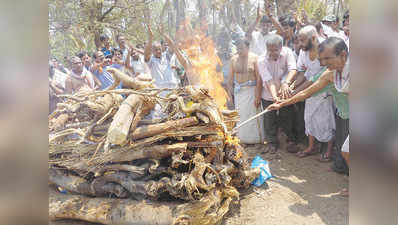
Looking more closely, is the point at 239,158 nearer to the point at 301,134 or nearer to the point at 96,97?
the point at 301,134

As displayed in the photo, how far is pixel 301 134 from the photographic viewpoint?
3564 millimetres

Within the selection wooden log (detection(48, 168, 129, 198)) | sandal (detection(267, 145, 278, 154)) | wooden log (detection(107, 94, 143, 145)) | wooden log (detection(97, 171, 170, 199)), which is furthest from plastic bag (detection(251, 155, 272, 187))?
wooden log (detection(107, 94, 143, 145))

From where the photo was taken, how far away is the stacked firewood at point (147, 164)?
7.87 feet

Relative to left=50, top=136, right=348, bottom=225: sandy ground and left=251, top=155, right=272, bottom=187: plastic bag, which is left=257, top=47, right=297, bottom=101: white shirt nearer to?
left=251, top=155, right=272, bottom=187: plastic bag

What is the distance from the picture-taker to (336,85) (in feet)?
9.37

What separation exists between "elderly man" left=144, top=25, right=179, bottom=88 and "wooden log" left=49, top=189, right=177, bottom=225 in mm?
2669

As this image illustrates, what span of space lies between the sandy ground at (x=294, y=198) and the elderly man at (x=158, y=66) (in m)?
2.44

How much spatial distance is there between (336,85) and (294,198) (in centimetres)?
143

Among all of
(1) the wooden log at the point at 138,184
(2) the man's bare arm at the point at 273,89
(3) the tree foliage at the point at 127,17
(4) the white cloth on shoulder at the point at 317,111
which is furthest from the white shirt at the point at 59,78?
(4) the white cloth on shoulder at the point at 317,111

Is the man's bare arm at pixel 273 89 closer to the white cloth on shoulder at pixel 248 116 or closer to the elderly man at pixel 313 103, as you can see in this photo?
the elderly man at pixel 313 103
